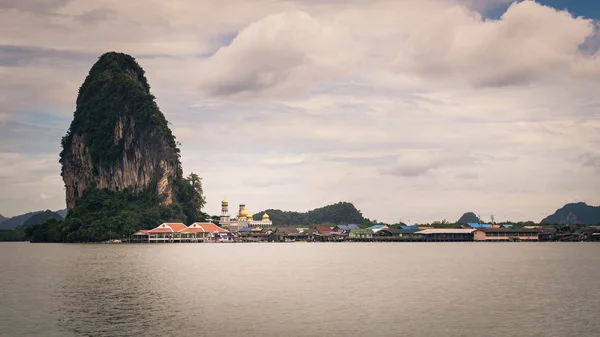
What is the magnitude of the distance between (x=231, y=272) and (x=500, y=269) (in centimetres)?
2991

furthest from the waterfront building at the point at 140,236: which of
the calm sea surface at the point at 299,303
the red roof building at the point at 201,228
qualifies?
the calm sea surface at the point at 299,303

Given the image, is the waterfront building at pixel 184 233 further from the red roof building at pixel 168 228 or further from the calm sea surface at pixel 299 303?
the calm sea surface at pixel 299 303

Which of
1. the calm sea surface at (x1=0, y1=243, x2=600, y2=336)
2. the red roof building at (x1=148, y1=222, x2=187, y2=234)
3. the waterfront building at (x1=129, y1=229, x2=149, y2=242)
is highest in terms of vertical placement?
the red roof building at (x1=148, y1=222, x2=187, y2=234)

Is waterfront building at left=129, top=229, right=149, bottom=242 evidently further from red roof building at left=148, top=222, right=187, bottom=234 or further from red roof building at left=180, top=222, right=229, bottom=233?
red roof building at left=180, top=222, right=229, bottom=233

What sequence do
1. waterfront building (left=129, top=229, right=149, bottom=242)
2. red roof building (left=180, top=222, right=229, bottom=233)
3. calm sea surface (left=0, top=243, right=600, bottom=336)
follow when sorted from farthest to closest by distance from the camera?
red roof building (left=180, top=222, right=229, bottom=233), waterfront building (left=129, top=229, right=149, bottom=242), calm sea surface (left=0, top=243, right=600, bottom=336)

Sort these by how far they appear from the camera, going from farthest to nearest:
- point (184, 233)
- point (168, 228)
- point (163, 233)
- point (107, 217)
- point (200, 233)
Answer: point (200, 233), point (184, 233), point (168, 228), point (163, 233), point (107, 217)

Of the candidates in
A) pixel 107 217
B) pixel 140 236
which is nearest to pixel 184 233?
pixel 140 236

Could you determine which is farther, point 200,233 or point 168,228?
point 200,233

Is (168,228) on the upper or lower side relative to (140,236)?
upper

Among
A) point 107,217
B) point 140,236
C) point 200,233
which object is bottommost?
point 140,236

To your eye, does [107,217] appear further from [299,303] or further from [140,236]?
[299,303]

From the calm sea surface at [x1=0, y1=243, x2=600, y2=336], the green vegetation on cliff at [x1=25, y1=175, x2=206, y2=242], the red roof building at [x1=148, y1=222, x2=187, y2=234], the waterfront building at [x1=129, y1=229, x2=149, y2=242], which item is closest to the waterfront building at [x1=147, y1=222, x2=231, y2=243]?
the red roof building at [x1=148, y1=222, x2=187, y2=234]

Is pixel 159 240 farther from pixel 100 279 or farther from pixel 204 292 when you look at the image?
pixel 204 292

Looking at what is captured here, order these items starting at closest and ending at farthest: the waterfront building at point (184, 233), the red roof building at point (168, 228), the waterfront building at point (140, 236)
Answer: the waterfront building at point (140, 236), the red roof building at point (168, 228), the waterfront building at point (184, 233)
